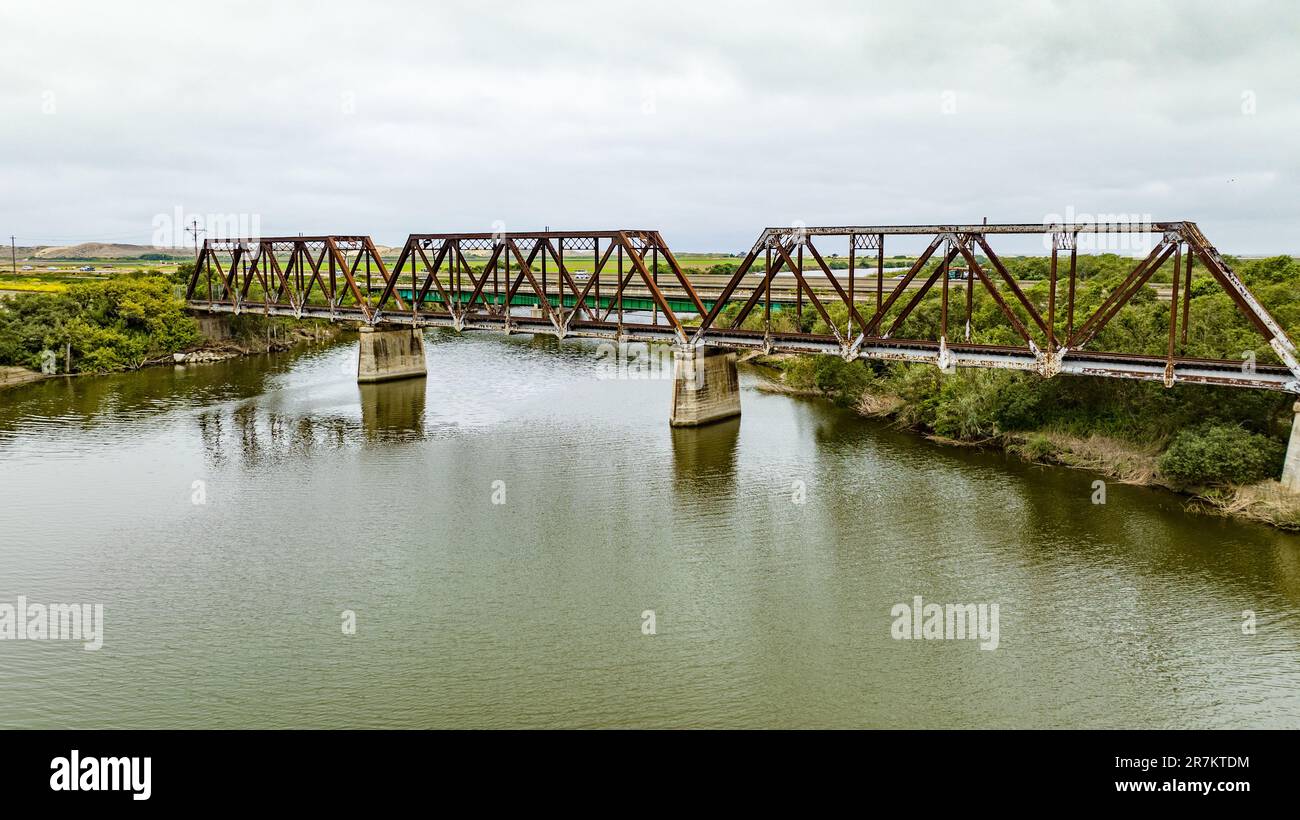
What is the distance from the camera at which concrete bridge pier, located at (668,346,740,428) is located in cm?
5691

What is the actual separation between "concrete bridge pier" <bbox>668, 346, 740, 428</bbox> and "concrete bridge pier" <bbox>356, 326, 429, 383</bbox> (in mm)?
28564

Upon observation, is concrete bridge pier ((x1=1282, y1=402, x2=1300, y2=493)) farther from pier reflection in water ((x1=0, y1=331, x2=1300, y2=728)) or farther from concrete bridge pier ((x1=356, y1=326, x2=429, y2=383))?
concrete bridge pier ((x1=356, y1=326, x2=429, y2=383))

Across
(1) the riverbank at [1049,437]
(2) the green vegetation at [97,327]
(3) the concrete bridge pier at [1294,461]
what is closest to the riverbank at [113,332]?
(2) the green vegetation at [97,327]

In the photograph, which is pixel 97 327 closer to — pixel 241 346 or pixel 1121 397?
pixel 241 346

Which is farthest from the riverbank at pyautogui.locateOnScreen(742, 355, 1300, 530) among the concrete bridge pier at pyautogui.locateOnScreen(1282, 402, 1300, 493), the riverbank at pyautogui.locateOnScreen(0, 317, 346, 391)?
the riverbank at pyautogui.locateOnScreen(0, 317, 346, 391)

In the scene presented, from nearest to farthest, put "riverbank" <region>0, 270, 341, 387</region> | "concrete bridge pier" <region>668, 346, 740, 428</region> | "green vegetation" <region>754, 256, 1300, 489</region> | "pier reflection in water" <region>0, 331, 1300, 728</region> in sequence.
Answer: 1. "pier reflection in water" <region>0, 331, 1300, 728</region>
2. "green vegetation" <region>754, 256, 1300, 489</region>
3. "concrete bridge pier" <region>668, 346, 740, 428</region>
4. "riverbank" <region>0, 270, 341, 387</region>

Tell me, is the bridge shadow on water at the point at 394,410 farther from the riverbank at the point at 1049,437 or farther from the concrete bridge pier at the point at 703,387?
the riverbank at the point at 1049,437

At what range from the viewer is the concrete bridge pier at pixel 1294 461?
119 feet

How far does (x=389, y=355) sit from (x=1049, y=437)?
50736mm

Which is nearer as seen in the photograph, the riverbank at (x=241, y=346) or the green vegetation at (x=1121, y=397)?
the green vegetation at (x=1121, y=397)

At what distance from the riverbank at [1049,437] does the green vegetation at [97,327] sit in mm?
56484

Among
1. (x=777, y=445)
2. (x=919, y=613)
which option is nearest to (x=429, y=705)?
(x=919, y=613)

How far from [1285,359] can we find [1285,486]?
4792mm
